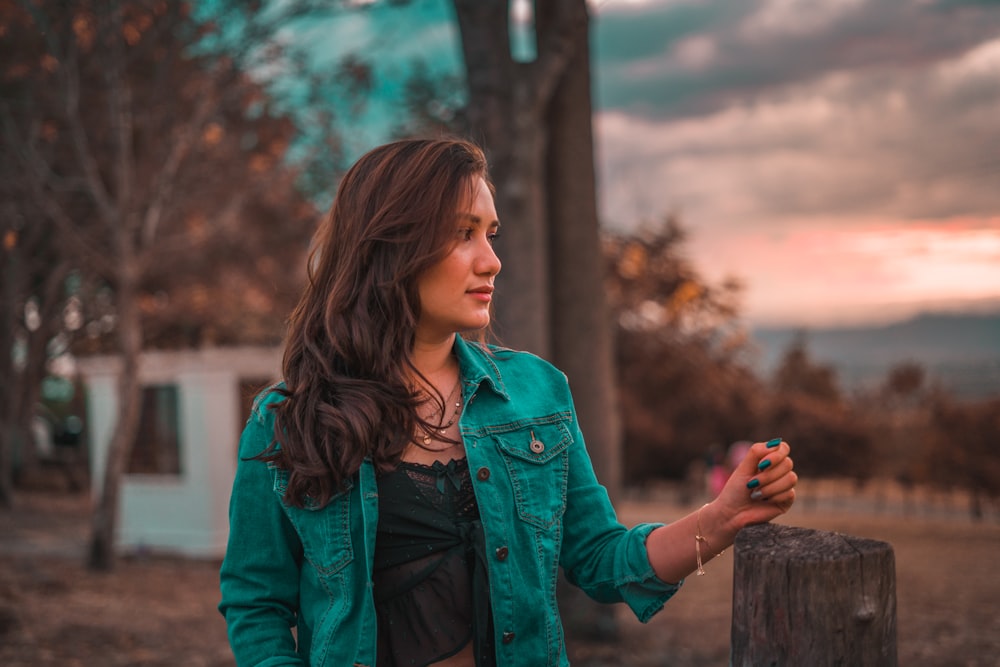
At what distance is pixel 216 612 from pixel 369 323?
824 centimetres

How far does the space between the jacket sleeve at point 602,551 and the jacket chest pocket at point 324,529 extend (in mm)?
551

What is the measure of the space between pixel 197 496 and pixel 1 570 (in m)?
2.98

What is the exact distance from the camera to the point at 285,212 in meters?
17.0

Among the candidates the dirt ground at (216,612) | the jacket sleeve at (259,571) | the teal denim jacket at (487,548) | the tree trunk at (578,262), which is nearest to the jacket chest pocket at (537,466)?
the teal denim jacket at (487,548)

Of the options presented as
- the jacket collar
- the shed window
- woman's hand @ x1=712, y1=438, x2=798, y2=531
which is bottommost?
the shed window

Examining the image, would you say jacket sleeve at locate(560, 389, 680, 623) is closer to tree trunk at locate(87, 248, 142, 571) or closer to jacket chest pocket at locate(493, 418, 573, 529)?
jacket chest pocket at locate(493, 418, 573, 529)

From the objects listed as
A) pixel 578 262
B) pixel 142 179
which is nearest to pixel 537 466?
pixel 578 262

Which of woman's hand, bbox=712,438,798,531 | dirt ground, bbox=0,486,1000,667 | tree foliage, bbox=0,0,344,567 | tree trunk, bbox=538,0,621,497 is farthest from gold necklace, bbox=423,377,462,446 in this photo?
tree foliage, bbox=0,0,344,567

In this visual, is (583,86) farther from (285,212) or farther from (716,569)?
(285,212)

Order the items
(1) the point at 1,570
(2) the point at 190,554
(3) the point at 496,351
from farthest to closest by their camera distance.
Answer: (2) the point at 190,554, (1) the point at 1,570, (3) the point at 496,351

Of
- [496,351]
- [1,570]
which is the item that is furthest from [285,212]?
[496,351]

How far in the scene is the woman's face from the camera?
2.32 metres

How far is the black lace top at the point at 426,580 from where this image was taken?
87.1 inches

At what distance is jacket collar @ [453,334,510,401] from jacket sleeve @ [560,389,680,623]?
0.22 m
